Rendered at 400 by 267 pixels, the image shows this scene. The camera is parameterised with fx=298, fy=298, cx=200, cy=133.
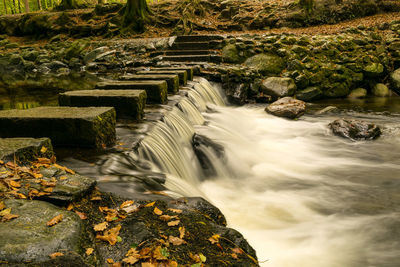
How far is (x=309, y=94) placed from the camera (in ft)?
33.3

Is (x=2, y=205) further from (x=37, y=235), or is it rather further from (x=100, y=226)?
(x=100, y=226)

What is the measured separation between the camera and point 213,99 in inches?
357

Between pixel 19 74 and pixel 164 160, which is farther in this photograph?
pixel 19 74

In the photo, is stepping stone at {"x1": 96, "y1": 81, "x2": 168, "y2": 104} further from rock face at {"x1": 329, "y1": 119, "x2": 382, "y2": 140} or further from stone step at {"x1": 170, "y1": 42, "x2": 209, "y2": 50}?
stone step at {"x1": 170, "y1": 42, "x2": 209, "y2": 50}

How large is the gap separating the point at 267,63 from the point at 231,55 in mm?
1436

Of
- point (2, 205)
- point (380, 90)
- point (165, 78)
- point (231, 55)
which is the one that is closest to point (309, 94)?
point (380, 90)

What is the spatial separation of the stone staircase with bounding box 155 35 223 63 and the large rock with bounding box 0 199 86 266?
10202mm

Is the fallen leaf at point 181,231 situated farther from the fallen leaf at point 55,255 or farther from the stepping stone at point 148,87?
the stepping stone at point 148,87

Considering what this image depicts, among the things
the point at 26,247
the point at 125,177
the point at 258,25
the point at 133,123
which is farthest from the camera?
the point at 258,25

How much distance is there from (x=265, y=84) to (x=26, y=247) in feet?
30.9

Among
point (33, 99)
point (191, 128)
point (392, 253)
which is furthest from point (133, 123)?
point (33, 99)

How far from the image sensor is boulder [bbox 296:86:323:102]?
33.2 feet

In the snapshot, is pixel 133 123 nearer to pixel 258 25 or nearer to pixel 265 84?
pixel 265 84

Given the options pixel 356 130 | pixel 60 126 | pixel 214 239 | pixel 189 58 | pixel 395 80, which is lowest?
pixel 356 130
